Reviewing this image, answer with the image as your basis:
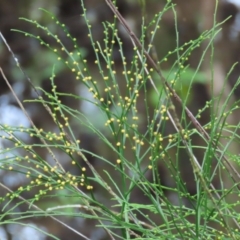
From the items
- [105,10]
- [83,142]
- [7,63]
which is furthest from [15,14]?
[83,142]

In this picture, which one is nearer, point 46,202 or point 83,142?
point 46,202

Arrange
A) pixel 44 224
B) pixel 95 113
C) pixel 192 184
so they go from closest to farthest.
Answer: pixel 95 113
pixel 44 224
pixel 192 184

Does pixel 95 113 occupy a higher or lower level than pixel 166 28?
lower

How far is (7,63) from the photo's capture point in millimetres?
1710

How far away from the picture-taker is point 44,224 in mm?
1652

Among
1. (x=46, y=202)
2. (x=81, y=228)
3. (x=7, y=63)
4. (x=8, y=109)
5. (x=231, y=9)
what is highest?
(x=231, y=9)

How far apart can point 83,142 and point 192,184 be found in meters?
0.36

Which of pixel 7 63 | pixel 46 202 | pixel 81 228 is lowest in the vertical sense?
pixel 81 228

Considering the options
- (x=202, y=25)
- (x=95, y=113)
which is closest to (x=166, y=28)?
(x=202, y=25)

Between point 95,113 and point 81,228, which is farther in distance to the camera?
point 81,228

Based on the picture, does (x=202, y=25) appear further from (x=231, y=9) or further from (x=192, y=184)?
(x=192, y=184)

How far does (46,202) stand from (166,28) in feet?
2.06

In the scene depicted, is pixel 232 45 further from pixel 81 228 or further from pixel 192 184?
pixel 81 228

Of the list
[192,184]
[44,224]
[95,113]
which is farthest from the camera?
[192,184]
